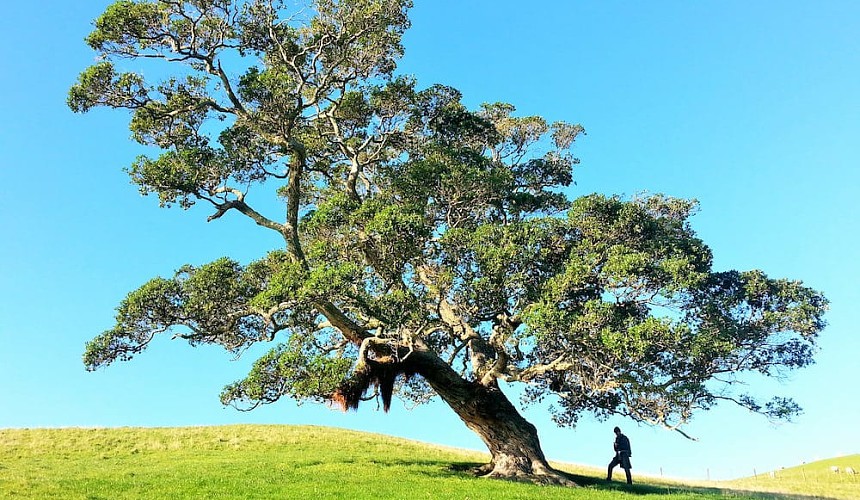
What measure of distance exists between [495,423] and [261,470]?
7909 mm

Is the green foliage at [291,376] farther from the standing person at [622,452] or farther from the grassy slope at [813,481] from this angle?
the grassy slope at [813,481]

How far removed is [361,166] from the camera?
2266 cm

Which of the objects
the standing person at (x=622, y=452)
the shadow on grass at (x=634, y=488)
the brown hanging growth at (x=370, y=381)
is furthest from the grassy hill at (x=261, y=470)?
the brown hanging growth at (x=370, y=381)

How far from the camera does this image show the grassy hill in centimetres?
1688

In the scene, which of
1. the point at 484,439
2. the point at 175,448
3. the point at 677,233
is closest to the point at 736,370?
the point at 677,233

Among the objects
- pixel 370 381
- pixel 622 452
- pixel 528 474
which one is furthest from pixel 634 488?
pixel 370 381

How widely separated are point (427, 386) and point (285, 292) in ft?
28.7

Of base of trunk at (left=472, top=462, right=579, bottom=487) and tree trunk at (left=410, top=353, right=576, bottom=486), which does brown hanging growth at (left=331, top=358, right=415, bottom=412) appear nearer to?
tree trunk at (left=410, top=353, right=576, bottom=486)

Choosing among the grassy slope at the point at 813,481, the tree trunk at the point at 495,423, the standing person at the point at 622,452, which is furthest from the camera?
the grassy slope at the point at 813,481

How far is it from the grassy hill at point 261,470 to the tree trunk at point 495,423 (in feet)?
4.74

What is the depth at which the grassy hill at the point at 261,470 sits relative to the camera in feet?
55.4

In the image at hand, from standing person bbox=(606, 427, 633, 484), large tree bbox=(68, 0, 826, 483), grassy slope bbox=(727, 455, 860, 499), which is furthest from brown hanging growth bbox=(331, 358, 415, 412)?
grassy slope bbox=(727, 455, 860, 499)

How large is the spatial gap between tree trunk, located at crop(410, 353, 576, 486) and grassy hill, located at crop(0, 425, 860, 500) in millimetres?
1445

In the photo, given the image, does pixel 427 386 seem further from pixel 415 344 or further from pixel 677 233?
pixel 677 233
